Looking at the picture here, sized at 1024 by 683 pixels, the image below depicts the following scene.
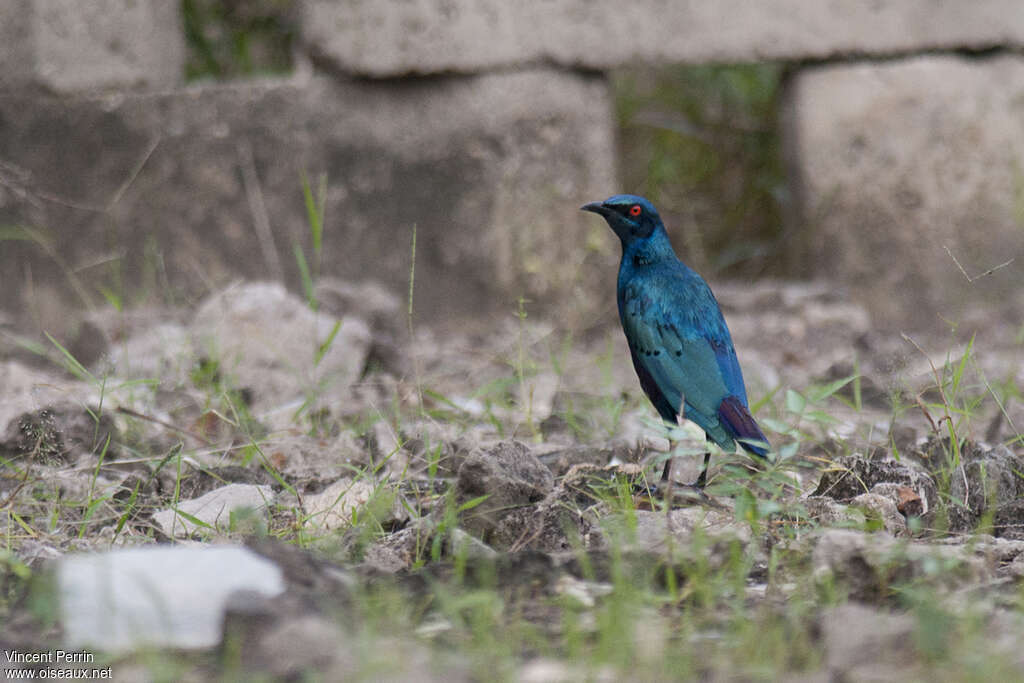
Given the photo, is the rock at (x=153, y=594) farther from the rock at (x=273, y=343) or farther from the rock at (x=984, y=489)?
the rock at (x=273, y=343)

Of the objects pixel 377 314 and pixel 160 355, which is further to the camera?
pixel 377 314

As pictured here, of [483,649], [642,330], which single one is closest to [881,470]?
[642,330]

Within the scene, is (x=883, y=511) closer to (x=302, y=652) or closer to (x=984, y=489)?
(x=984, y=489)

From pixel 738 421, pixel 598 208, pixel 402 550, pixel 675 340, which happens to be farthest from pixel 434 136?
pixel 402 550

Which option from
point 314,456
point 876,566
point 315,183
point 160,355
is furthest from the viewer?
point 315,183

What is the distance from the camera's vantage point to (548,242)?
4.73 m

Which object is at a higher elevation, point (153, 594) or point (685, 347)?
point (685, 347)

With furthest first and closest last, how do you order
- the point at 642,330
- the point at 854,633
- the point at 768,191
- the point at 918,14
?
the point at 768,191 < the point at 918,14 < the point at 642,330 < the point at 854,633

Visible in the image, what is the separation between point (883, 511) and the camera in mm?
2203

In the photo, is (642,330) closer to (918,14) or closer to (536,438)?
(536,438)

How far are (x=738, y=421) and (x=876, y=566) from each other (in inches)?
30.0

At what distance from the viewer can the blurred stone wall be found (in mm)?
4469

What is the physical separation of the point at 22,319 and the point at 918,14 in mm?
3710

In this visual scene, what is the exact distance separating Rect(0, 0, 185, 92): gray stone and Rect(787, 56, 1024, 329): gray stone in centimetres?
258
